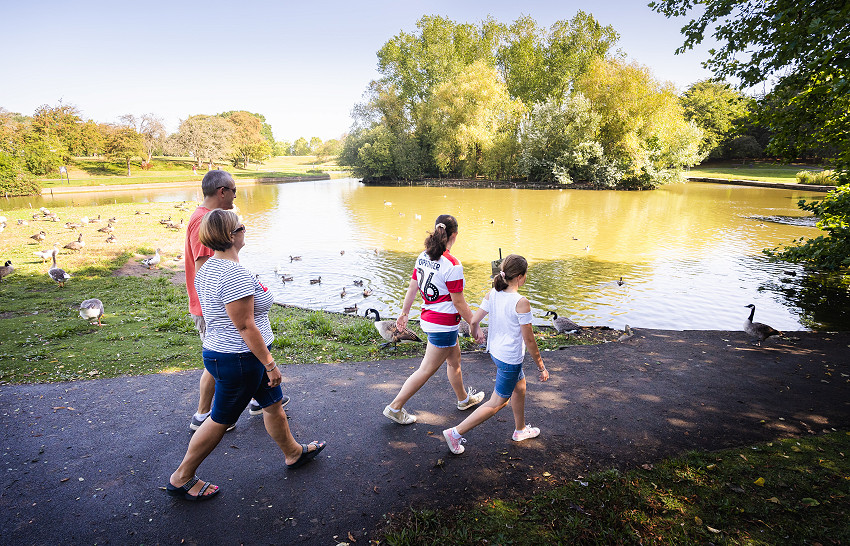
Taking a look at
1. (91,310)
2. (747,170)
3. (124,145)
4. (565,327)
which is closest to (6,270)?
(91,310)


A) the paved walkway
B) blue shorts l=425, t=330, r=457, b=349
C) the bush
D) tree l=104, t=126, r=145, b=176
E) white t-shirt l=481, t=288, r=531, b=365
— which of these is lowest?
the paved walkway

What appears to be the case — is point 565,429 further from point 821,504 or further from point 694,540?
point 821,504

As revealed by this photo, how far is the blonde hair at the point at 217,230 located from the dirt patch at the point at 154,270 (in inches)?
424

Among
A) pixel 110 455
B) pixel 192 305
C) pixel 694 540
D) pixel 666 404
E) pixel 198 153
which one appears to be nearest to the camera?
pixel 694 540

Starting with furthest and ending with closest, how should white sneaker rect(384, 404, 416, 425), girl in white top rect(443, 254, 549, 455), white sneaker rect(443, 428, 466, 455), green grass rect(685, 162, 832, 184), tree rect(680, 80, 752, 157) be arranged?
tree rect(680, 80, 752, 157), green grass rect(685, 162, 832, 184), white sneaker rect(384, 404, 416, 425), white sneaker rect(443, 428, 466, 455), girl in white top rect(443, 254, 549, 455)

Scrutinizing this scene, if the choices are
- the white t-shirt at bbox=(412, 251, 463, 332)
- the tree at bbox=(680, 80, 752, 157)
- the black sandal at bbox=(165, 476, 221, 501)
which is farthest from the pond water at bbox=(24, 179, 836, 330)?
the tree at bbox=(680, 80, 752, 157)

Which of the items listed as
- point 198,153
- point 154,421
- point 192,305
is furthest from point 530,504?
point 198,153

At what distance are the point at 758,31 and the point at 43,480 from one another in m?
12.5

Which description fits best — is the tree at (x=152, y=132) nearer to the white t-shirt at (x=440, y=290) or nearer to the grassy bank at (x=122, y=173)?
the grassy bank at (x=122, y=173)

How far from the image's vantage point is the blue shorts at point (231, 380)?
3.10m

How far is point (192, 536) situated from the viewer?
3.09m

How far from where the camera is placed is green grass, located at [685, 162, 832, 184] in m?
54.2

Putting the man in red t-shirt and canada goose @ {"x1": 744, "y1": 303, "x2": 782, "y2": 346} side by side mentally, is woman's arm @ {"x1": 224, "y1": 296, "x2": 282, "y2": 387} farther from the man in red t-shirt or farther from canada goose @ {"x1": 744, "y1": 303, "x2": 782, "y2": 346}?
canada goose @ {"x1": 744, "y1": 303, "x2": 782, "y2": 346}

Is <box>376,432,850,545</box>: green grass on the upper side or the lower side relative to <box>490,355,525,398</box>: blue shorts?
lower
